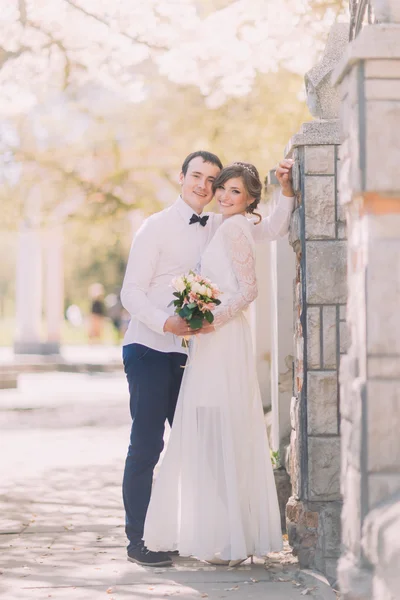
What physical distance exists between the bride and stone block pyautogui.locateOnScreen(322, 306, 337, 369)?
1.34 ft

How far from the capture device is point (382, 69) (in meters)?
3.61

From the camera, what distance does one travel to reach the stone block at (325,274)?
517 centimetres

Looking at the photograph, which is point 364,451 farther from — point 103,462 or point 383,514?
point 103,462

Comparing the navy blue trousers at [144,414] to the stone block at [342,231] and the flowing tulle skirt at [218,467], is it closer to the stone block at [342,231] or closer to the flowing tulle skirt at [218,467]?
the flowing tulle skirt at [218,467]

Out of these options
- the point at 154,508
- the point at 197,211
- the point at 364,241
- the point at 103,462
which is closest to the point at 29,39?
the point at 103,462

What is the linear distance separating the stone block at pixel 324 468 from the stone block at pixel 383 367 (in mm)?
1619

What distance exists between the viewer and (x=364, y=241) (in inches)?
144

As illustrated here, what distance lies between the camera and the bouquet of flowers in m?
5.01

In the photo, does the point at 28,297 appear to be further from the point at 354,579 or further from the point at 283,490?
the point at 354,579

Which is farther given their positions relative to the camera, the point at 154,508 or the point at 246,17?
the point at 246,17

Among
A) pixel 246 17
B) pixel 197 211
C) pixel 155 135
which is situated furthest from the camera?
pixel 155 135

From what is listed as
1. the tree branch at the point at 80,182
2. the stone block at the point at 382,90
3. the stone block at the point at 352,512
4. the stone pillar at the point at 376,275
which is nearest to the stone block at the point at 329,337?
the stone block at the point at 352,512

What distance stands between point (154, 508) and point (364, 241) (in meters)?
2.21

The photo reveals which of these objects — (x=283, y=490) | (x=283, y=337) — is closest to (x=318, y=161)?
(x=283, y=337)
